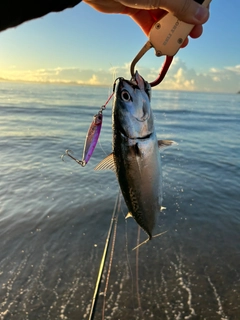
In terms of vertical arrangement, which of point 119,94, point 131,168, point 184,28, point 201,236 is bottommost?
point 201,236

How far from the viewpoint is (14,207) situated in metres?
6.20

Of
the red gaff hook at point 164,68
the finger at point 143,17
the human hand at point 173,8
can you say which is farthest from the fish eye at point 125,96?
the finger at point 143,17

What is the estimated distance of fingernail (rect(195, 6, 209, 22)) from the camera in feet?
7.68

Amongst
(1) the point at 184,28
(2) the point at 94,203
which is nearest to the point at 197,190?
(2) the point at 94,203

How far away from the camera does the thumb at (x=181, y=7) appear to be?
88.5 inches

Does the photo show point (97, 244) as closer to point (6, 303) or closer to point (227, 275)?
point (6, 303)

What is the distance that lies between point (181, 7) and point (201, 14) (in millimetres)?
187

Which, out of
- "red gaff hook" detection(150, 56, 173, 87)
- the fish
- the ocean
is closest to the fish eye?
the fish

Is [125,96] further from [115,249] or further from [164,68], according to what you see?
[115,249]

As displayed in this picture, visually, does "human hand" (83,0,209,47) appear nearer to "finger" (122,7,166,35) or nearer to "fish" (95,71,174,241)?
"finger" (122,7,166,35)

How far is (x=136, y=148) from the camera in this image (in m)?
2.13

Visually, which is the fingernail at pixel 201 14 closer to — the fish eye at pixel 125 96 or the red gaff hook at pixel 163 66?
the red gaff hook at pixel 163 66

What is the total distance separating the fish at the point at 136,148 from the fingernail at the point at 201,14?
0.76 metres

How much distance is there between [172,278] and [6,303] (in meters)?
2.23
